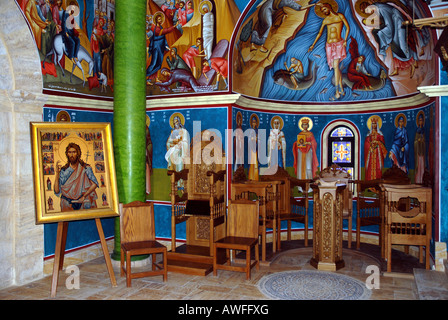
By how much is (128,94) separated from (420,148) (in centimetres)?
535

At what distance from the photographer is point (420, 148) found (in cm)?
757

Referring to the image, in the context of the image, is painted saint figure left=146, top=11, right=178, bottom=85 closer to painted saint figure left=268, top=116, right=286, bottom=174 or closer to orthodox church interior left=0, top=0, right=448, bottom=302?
orthodox church interior left=0, top=0, right=448, bottom=302

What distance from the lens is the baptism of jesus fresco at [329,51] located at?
7621 millimetres

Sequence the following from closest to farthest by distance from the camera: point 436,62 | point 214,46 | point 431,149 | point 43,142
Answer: point 43,142 → point 436,62 → point 431,149 → point 214,46

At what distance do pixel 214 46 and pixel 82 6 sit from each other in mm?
2352

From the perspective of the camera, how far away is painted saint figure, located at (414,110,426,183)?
24.4 feet

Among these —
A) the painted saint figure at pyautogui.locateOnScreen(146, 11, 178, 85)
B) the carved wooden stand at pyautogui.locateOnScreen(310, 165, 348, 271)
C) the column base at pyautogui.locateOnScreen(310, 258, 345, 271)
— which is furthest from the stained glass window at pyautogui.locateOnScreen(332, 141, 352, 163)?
the painted saint figure at pyautogui.locateOnScreen(146, 11, 178, 85)

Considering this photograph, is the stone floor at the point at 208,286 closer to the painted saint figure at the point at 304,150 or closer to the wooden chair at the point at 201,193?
the wooden chair at the point at 201,193

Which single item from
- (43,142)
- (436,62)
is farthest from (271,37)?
(43,142)

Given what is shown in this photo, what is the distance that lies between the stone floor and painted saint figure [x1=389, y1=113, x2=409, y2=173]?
216cm

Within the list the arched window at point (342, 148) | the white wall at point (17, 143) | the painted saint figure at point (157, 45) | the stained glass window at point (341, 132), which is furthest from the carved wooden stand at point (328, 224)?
the white wall at point (17, 143)

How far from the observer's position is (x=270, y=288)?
225 inches

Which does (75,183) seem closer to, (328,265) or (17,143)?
(17,143)

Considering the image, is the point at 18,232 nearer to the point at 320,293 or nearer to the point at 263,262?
the point at 263,262
